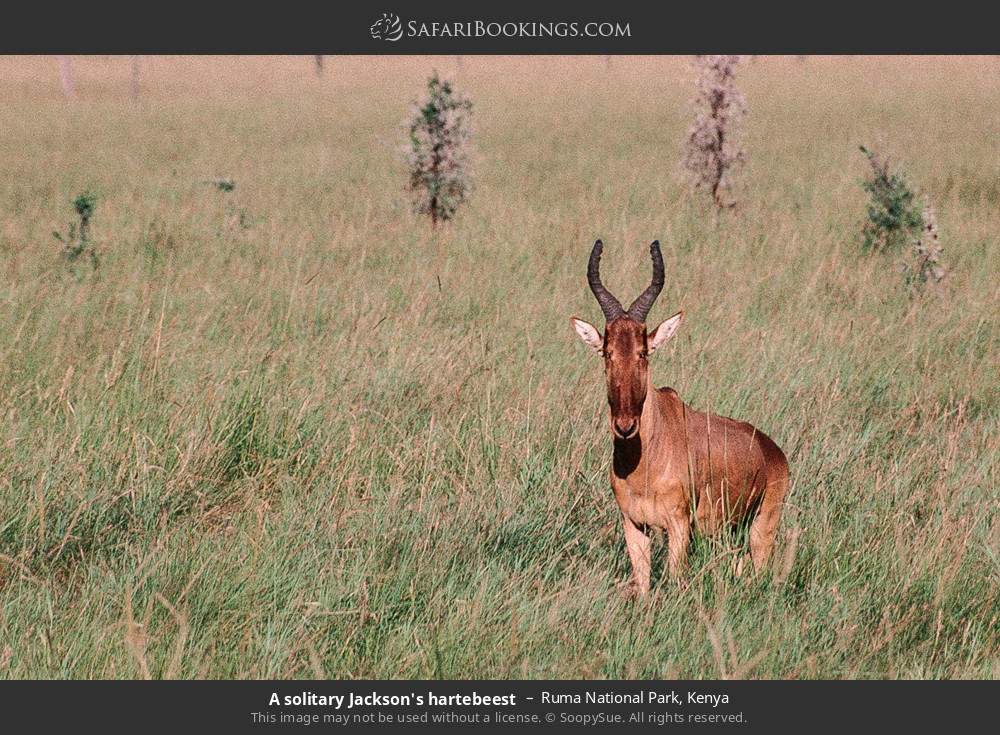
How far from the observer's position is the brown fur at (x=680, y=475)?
418cm

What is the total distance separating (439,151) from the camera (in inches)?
461

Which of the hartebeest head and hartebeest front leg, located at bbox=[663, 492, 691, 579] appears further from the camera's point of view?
hartebeest front leg, located at bbox=[663, 492, 691, 579]

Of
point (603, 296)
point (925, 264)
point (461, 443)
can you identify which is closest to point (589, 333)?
point (603, 296)

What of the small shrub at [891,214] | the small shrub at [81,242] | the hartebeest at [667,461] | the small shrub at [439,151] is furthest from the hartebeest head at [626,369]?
the small shrub at [439,151]

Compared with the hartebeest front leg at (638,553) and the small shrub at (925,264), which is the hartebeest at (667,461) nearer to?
the hartebeest front leg at (638,553)

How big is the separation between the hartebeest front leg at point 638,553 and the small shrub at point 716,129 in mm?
8230

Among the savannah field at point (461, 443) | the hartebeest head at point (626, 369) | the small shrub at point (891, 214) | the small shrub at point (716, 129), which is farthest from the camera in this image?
the small shrub at point (716, 129)

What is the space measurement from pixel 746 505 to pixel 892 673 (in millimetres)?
1050

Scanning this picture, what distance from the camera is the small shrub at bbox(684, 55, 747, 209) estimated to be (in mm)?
12172

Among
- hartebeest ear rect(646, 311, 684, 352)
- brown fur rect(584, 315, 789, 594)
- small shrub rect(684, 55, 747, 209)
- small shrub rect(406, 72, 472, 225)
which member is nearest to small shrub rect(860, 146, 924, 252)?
small shrub rect(684, 55, 747, 209)

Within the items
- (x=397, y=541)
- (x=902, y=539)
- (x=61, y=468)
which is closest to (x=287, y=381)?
(x=61, y=468)

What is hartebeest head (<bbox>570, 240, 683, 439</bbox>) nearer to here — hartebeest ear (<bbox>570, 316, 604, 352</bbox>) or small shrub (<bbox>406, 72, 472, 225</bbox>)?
hartebeest ear (<bbox>570, 316, 604, 352</bbox>)

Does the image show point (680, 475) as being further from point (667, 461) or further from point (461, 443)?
point (461, 443)

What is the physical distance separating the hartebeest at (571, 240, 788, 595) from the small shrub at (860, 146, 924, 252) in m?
5.62
